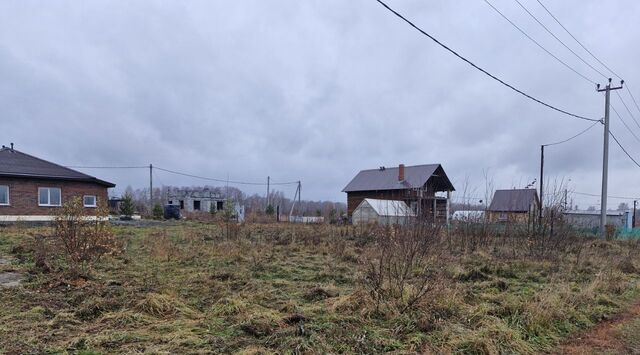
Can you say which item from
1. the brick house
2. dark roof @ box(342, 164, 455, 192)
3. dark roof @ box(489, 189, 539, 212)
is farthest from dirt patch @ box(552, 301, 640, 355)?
dark roof @ box(342, 164, 455, 192)

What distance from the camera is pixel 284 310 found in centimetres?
558

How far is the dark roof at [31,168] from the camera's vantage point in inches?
964

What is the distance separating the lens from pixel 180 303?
223 inches

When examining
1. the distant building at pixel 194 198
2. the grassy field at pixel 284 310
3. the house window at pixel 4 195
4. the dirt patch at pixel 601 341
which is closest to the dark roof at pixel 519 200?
the grassy field at pixel 284 310

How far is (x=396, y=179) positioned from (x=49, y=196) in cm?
2813

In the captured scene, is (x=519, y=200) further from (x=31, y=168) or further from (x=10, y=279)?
(x=31, y=168)

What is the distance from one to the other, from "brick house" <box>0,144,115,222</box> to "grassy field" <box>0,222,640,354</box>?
17.8 metres

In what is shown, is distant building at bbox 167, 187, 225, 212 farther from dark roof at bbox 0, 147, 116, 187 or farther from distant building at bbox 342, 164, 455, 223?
dark roof at bbox 0, 147, 116, 187

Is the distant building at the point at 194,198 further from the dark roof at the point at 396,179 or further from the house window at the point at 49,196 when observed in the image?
the house window at the point at 49,196

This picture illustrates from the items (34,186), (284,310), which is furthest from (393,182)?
(284,310)

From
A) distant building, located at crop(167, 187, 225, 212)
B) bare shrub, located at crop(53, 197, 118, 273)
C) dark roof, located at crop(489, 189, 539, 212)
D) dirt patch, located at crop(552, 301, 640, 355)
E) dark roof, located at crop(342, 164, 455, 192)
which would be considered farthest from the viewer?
distant building, located at crop(167, 187, 225, 212)

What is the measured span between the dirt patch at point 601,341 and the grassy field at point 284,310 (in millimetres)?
150

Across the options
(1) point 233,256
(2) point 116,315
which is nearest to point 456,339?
(2) point 116,315

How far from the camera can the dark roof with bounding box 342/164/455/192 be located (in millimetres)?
36875
